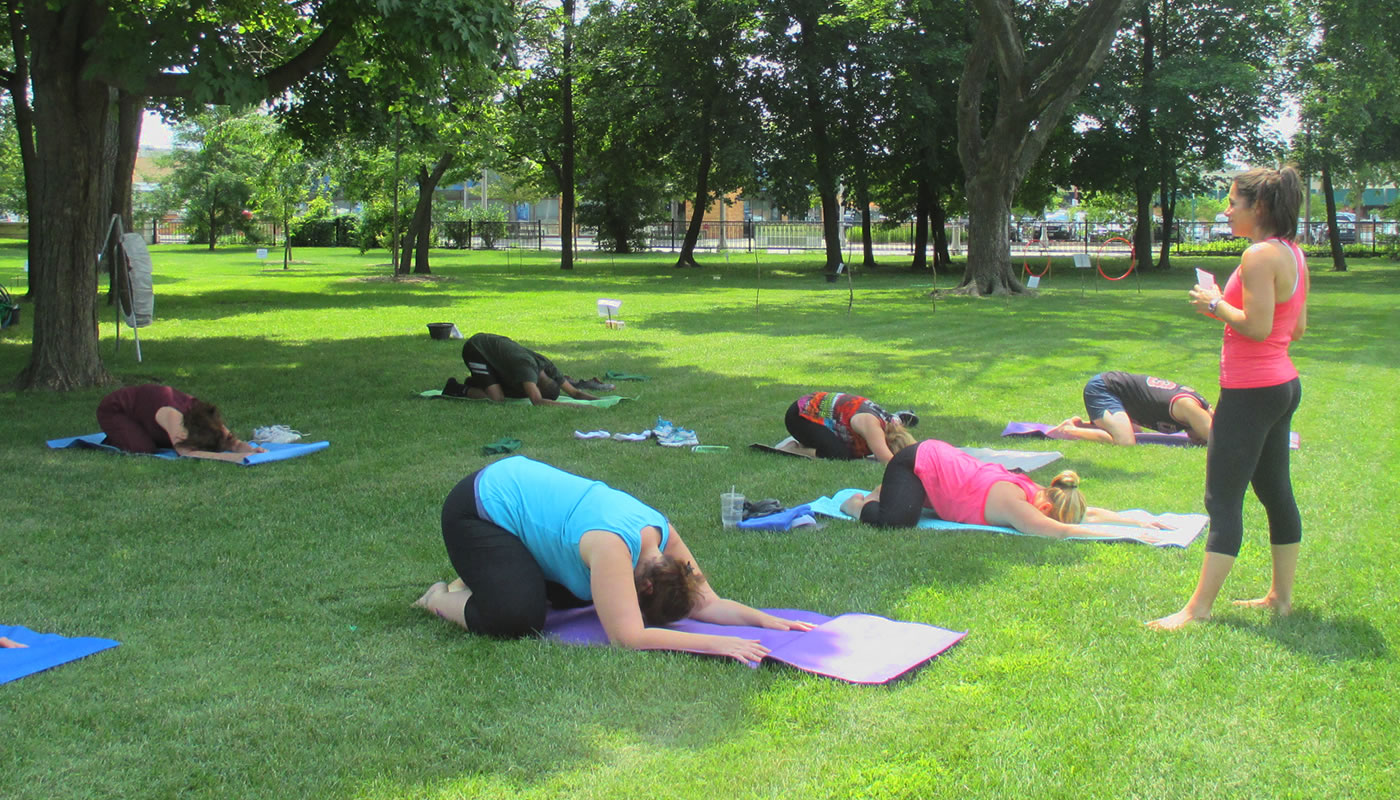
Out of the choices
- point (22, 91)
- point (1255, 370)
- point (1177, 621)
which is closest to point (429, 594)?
point (1177, 621)

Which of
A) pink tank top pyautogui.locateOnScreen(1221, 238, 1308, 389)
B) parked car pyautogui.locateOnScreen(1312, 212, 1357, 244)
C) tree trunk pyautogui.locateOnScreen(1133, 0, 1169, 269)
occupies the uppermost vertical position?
tree trunk pyautogui.locateOnScreen(1133, 0, 1169, 269)

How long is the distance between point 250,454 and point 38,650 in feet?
11.9

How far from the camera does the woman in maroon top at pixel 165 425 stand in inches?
301

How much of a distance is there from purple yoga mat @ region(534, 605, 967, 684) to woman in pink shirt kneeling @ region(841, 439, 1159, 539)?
1.45m

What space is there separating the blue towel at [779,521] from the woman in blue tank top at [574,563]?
4.54ft

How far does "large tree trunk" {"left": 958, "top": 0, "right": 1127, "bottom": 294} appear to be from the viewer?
2080 centimetres

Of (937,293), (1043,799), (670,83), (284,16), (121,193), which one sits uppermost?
(670,83)

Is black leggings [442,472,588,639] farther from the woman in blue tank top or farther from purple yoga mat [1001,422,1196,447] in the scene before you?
purple yoga mat [1001,422,1196,447]

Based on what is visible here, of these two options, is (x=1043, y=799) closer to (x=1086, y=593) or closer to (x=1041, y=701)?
(x=1041, y=701)

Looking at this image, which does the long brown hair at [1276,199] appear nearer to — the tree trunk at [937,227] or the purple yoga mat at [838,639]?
the purple yoga mat at [838,639]

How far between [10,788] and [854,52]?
29677mm

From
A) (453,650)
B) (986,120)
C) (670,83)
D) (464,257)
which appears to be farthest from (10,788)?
(464,257)

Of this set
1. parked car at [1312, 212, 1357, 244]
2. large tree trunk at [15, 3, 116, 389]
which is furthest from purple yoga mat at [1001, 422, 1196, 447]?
parked car at [1312, 212, 1357, 244]

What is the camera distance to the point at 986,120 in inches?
1293
